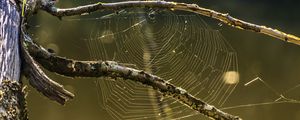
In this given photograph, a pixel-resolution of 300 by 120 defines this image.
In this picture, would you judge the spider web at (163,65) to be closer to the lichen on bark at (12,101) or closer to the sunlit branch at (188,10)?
the sunlit branch at (188,10)

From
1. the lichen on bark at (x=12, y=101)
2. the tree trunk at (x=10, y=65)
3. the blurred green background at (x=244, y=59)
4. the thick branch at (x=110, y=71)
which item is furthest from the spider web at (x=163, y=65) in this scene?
the lichen on bark at (x=12, y=101)

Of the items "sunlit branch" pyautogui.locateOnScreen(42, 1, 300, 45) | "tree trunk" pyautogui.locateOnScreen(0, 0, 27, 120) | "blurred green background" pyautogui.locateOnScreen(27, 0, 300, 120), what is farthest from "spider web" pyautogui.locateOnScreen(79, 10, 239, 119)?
"tree trunk" pyautogui.locateOnScreen(0, 0, 27, 120)

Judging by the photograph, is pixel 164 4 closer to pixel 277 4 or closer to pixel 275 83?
pixel 275 83

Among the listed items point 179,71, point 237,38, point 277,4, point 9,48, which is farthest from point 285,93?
point 9,48

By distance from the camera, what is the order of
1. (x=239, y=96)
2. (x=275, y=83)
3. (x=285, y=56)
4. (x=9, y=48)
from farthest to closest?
(x=285, y=56) → (x=275, y=83) → (x=239, y=96) → (x=9, y=48)

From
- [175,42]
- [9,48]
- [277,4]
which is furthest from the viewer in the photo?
[277,4]

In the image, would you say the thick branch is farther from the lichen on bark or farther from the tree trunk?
the lichen on bark
